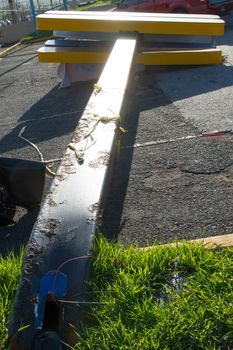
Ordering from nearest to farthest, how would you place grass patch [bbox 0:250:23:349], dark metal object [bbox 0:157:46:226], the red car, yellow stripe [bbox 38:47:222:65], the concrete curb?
grass patch [bbox 0:250:23:349], the concrete curb, dark metal object [bbox 0:157:46:226], yellow stripe [bbox 38:47:222:65], the red car

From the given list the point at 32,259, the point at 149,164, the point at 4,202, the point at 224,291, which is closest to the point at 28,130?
the point at 149,164

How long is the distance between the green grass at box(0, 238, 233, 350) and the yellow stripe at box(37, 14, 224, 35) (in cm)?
635

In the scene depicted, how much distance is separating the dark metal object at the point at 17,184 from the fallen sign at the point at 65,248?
1.20ft

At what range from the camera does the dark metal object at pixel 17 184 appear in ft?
12.8

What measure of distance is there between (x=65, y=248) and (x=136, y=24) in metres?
6.69

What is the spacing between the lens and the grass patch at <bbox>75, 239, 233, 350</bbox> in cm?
243

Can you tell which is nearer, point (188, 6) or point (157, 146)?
point (157, 146)

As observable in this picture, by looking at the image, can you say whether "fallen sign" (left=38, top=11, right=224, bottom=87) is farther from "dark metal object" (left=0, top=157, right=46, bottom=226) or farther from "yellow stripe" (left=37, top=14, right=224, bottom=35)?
"dark metal object" (left=0, top=157, right=46, bottom=226)

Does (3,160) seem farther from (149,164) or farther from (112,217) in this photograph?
(149,164)

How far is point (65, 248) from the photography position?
9.38 feet

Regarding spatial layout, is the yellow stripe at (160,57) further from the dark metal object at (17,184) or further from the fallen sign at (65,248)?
the dark metal object at (17,184)

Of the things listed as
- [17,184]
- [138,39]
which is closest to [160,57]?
[138,39]

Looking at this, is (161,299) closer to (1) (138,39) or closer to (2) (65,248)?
(2) (65,248)

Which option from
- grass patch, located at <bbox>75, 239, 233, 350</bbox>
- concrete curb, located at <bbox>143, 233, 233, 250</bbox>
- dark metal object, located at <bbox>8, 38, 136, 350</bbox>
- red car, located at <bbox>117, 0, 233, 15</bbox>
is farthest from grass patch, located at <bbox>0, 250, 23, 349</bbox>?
red car, located at <bbox>117, 0, 233, 15</bbox>
